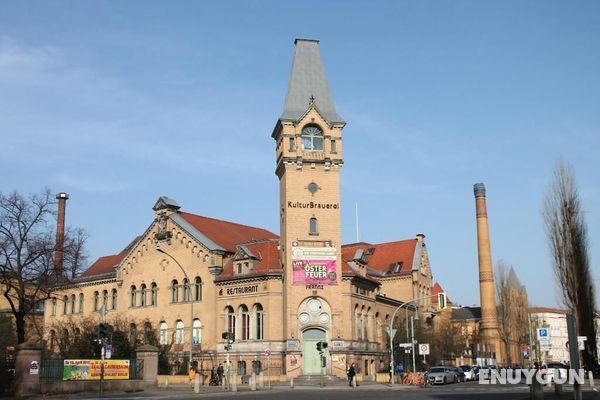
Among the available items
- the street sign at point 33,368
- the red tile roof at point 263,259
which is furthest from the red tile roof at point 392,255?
the street sign at point 33,368

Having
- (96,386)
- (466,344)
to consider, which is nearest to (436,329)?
(466,344)

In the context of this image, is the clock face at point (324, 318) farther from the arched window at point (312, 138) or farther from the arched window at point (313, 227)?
the arched window at point (312, 138)

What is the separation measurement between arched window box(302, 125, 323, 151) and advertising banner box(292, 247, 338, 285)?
29.1 ft

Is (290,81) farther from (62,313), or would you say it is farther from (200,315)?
(62,313)

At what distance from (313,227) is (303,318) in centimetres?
765

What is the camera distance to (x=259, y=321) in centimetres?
5791

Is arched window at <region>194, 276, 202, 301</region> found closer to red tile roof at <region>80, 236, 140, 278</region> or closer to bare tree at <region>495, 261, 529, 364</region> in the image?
red tile roof at <region>80, 236, 140, 278</region>

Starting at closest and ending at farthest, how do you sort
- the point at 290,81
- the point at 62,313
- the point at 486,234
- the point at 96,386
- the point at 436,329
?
1. the point at 96,386
2. the point at 290,81
3. the point at 62,313
4. the point at 436,329
5. the point at 486,234

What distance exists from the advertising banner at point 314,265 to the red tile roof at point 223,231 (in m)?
9.15

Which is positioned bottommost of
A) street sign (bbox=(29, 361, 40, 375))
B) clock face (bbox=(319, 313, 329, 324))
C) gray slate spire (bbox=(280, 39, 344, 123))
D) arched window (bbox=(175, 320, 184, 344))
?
street sign (bbox=(29, 361, 40, 375))

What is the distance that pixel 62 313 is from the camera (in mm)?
78125

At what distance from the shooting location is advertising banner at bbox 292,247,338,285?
186ft

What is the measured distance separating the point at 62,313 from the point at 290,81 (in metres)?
38.2

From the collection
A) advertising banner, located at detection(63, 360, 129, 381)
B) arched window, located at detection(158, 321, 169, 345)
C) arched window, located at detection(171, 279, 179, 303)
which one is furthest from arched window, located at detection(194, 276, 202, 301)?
advertising banner, located at detection(63, 360, 129, 381)
